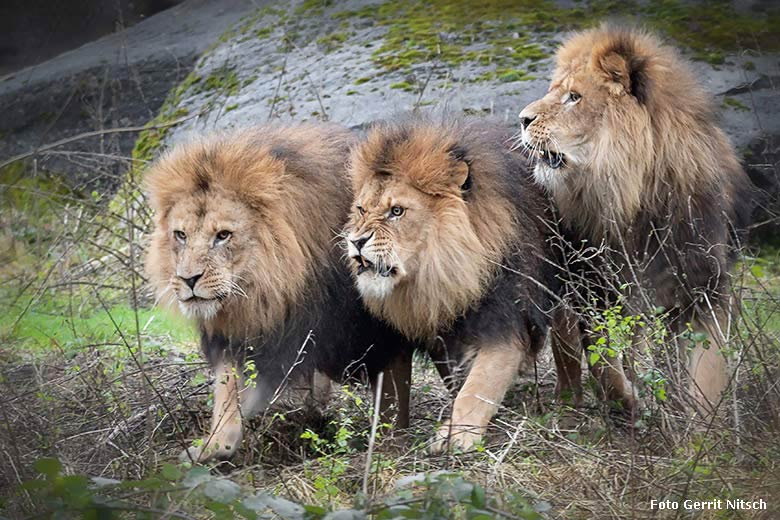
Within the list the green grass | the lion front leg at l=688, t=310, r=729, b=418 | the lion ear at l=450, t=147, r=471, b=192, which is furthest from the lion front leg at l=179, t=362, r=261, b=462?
the lion front leg at l=688, t=310, r=729, b=418

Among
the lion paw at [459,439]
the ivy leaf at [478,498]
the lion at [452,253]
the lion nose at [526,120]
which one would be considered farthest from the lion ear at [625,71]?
the ivy leaf at [478,498]

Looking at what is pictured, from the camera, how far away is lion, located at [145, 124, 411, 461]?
195 inches

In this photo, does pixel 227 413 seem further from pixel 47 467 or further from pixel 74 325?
pixel 74 325

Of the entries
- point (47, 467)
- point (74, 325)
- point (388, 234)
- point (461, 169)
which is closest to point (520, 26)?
point (74, 325)

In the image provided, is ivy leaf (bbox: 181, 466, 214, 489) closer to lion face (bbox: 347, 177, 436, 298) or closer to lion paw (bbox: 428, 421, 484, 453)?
lion paw (bbox: 428, 421, 484, 453)

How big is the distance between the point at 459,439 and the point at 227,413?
106 centimetres

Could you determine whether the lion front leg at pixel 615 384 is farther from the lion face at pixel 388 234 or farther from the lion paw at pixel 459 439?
the lion face at pixel 388 234

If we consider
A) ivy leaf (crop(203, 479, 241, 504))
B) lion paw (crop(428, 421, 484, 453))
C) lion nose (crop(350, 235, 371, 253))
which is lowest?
lion paw (crop(428, 421, 484, 453))

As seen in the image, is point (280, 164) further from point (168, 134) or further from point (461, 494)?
point (168, 134)

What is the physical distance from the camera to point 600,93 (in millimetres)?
5219

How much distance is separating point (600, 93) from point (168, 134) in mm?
5360

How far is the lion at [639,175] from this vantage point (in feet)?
17.0

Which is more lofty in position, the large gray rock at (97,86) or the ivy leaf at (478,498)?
the large gray rock at (97,86)

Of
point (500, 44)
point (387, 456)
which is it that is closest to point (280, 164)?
point (387, 456)
